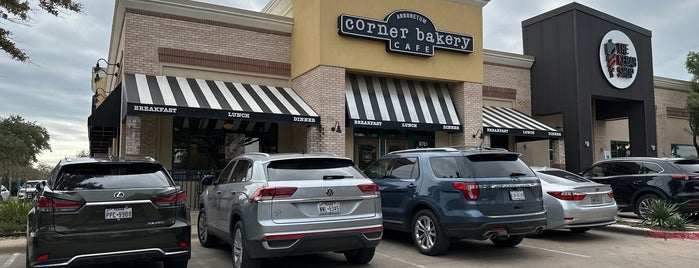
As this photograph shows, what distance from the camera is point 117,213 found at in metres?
5.82

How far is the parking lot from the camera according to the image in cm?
754

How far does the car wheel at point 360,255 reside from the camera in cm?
718

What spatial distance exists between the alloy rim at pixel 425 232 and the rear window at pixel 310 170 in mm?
1790

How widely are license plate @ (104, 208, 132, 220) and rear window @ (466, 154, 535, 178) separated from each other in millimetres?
4858

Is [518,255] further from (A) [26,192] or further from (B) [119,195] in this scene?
(A) [26,192]

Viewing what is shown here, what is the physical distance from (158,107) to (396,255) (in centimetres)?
746

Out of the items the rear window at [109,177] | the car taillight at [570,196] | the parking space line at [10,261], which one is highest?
the rear window at [109,177]

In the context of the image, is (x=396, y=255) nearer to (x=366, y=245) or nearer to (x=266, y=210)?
(x=366, y=245)

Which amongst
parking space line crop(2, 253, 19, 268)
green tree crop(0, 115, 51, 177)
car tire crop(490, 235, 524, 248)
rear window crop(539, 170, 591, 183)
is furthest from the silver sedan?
green tree crop(0, 115, 51, 177)

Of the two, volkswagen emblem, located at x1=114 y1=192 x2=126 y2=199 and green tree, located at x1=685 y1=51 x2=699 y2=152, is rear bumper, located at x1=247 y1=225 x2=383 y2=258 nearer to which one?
volkswagen emblem, located at x1=114 y1=192 x2=126 y2=199

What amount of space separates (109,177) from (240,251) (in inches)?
73.3

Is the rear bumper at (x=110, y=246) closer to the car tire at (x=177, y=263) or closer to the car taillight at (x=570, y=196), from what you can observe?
the car tire at (x=177, y=263)

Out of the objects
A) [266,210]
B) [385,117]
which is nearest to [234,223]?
[266,210]

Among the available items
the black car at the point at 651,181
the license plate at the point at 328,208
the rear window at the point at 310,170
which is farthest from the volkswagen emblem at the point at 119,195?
the black car at the point at 651,181
